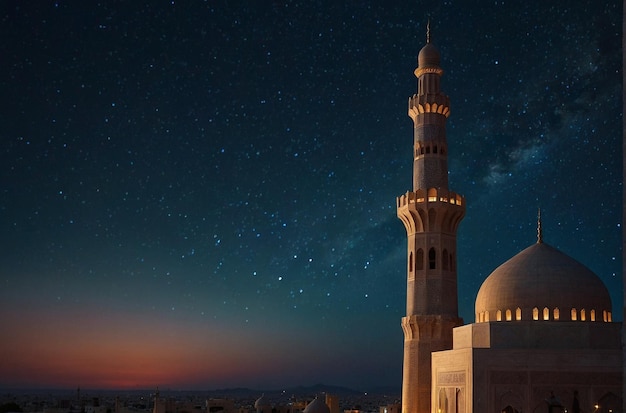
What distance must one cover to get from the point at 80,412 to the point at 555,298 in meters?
42.8

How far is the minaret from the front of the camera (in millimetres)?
25016

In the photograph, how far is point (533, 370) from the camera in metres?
21.0

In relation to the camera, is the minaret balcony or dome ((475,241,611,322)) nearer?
dome ((475,241,611,322))

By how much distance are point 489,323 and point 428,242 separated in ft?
14.5

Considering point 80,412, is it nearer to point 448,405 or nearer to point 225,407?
point 225,407

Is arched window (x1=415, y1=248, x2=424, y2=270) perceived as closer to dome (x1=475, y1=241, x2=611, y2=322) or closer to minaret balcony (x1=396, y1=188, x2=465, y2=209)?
minaret balcony (x1=396, y1=188, x2=465, y2=209)

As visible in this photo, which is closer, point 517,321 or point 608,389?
point 608,389

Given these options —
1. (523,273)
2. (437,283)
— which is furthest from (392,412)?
(523,273)

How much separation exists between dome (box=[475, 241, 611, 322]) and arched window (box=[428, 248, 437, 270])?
242 cm

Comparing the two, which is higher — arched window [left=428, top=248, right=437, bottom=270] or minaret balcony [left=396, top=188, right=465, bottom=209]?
minaret balcony [left=396, top=188, right=465, bottom=209]

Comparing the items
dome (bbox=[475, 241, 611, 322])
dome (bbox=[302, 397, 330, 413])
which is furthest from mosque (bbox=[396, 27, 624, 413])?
dome (bbox=[302, 397, 330, 413])

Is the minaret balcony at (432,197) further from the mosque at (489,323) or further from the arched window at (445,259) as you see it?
the arched window at (445,259)

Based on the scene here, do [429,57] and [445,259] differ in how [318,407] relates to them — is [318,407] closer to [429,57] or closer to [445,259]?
[445,259]

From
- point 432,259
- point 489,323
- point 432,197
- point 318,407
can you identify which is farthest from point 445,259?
point 318,407
